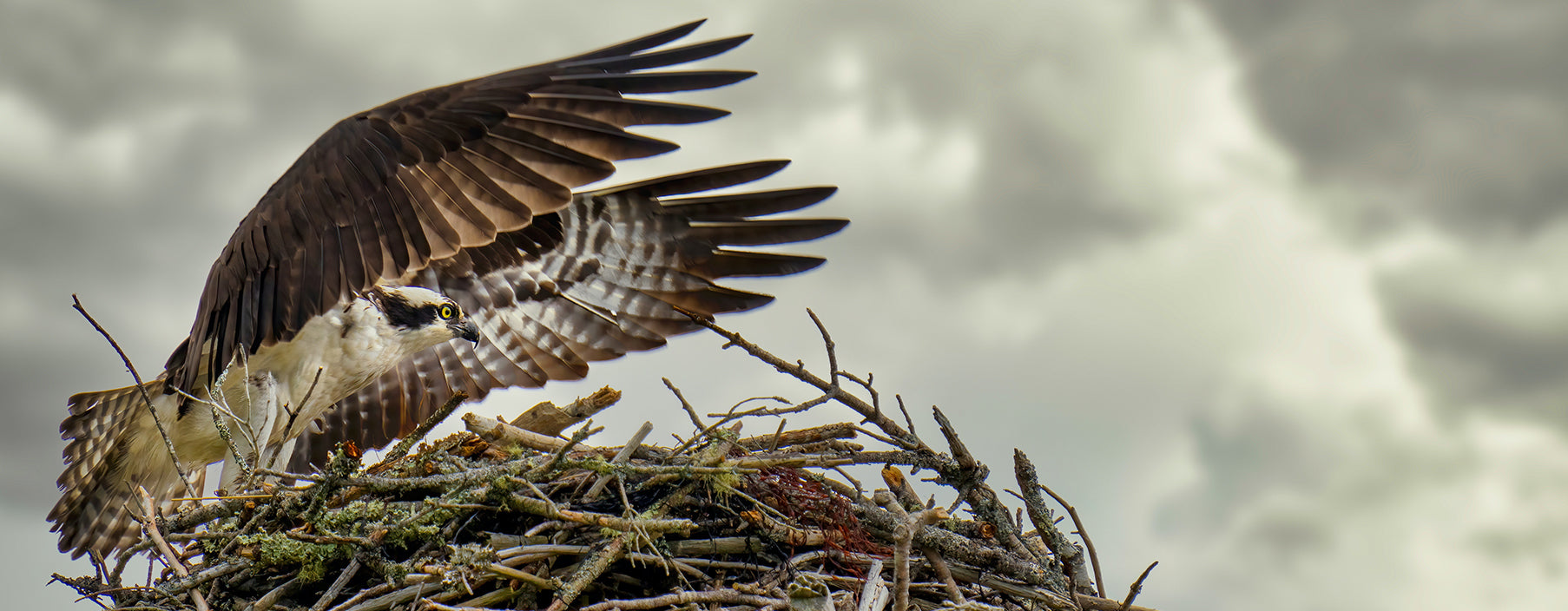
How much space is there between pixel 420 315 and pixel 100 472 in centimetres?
189

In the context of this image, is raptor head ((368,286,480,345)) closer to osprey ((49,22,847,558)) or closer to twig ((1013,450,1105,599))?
osprey ((49,22,847,558))

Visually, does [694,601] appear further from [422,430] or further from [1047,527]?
[1047,527]

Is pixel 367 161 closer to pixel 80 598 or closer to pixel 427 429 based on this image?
pixel 427 429

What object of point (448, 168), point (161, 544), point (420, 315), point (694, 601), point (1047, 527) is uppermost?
point (448, 168)

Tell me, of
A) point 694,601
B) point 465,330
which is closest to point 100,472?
point 465,330

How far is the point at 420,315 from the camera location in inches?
213

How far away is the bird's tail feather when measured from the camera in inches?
218

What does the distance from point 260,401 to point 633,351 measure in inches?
70.7

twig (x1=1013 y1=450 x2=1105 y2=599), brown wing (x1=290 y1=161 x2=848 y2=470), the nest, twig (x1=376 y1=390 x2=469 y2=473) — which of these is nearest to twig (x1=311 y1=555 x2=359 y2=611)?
the nest

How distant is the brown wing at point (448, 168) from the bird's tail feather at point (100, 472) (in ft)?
4.79

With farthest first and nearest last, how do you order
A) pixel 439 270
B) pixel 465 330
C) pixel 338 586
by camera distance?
1. pixel 439 270
2. pixel 465 330
3. pixel 338 586

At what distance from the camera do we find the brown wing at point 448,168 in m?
4.27

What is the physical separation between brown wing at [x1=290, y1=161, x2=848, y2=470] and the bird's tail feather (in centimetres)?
84

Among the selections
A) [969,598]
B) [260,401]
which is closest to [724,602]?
[969,598]
